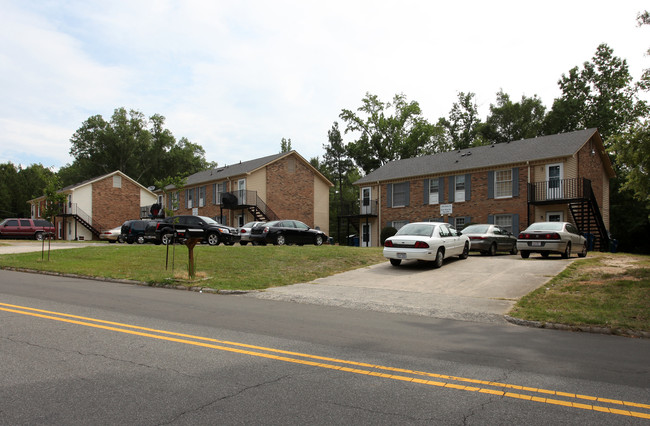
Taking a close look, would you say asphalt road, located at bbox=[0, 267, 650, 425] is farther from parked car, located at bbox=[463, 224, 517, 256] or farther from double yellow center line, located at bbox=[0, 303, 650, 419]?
parked car, located at bbox=[463, 224, 517, 256]

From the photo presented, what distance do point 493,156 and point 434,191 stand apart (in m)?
4.52

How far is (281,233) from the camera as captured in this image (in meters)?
24.2

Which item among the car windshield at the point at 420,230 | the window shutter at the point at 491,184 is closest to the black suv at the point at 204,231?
the car windshield at the point at 420,230

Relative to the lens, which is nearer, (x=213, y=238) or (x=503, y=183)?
(x=213, y=238)

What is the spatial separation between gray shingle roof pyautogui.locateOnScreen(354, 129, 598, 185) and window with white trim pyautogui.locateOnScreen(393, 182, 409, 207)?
643 millimetres

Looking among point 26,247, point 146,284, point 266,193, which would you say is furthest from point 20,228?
point 146,284

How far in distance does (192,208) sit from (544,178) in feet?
104

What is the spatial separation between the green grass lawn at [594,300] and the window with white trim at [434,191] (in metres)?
19.0

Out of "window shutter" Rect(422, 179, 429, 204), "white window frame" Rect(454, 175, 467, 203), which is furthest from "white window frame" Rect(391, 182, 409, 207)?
"white window frame" Rect(454, 175, 467, 203)

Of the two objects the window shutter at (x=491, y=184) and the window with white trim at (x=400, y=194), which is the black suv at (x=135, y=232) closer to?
the window with white trim at (x=400, y=194)

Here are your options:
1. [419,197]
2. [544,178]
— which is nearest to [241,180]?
[419,197]

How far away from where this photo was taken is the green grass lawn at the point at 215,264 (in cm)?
1349

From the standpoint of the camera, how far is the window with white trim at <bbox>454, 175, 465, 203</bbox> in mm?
31047

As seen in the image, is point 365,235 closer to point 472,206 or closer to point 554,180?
point 472,206
